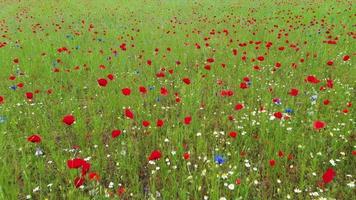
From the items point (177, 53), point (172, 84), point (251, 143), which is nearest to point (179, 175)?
point (251, 143)

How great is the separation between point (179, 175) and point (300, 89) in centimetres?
292

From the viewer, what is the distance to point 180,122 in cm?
418

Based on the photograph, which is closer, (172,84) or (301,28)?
(172,84)

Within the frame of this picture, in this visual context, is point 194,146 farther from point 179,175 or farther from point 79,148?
point 79,148

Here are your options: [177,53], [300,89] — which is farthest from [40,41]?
[300,89]

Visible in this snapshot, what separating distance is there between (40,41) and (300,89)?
7.91m

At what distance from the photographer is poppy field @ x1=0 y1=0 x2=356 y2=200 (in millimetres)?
3043

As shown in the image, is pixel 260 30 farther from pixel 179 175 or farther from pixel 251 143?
pixel 179 175

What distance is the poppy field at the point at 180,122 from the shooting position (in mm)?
3043

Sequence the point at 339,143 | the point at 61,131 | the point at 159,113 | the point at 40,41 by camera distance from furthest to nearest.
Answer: the point at 40,41, the point at 159,113, the point at 61,131, the point at 339,143

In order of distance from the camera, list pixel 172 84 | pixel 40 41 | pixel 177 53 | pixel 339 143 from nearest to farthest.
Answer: pixel 339 143 < pixel 172 84 < pixel 177 53 < pixel 40 41

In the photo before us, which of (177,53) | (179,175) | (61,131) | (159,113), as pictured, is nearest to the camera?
(179,175)

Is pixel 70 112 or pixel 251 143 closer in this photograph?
pixel 251 143

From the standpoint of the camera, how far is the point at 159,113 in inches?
184
